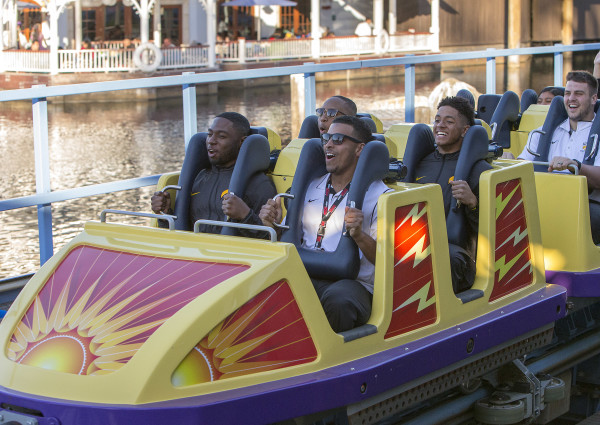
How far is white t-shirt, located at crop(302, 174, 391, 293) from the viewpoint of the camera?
385 centimetres

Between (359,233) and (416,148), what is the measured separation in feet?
3.64

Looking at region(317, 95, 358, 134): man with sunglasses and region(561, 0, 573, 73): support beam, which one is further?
region(561, 0, 573, 73): support beam

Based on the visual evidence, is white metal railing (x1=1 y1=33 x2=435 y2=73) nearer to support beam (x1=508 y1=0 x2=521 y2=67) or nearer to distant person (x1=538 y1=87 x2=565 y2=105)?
support beam (x1=508 y1=0 x2=521 y2=67)

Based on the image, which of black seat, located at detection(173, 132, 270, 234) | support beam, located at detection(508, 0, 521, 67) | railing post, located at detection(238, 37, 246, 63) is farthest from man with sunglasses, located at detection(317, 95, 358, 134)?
support beam, located at detection(508, 0, 521, 67)

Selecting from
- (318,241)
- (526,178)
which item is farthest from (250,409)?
(526,178)

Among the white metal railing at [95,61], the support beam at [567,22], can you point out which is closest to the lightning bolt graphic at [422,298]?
the white metal railing at [95,61]

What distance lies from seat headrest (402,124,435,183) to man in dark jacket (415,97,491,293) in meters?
0.02

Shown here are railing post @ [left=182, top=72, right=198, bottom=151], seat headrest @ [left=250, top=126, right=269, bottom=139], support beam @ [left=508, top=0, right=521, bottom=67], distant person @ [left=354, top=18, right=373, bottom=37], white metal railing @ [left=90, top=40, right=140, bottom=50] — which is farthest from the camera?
support beam @ [left=508, top=0, right=521, bottom=67]

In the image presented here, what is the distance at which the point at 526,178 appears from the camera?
4438 millimetres

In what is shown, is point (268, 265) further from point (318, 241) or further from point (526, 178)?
point (526, 178)

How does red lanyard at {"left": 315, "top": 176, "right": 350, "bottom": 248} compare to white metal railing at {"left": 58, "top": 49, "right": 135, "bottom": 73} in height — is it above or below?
below

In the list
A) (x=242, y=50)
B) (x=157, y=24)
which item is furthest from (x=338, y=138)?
(x=157, y=24)

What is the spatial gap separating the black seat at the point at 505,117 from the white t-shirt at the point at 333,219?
9.38 ft

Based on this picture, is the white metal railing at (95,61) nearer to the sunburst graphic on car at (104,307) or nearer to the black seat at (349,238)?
the black seat at (349,238)
